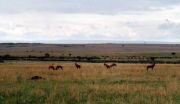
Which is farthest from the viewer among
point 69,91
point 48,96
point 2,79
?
point 2,79

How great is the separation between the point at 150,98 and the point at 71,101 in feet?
11.9

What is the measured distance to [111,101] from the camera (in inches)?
684

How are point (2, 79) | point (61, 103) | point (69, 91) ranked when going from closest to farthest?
1. point (61, 103)
2. point (69, 91)
3. point (2, 79)

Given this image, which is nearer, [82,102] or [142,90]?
[82,102]

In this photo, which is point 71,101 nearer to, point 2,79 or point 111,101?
point 111,101

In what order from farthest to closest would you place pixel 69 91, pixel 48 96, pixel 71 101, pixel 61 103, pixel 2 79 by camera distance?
1. pixel 2 79
2. pixel 69 91
3. pixel 48 96
4. pixel 71 101
5. pixel 61 103

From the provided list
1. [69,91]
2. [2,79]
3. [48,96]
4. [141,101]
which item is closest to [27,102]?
[48,96]

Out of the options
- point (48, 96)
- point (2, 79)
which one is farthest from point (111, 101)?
point (2, 79)

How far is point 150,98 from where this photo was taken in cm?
1814

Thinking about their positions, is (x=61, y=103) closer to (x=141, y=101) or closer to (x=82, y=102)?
(x=82, y=102)

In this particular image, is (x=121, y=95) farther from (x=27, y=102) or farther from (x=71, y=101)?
(x=27, y=102)

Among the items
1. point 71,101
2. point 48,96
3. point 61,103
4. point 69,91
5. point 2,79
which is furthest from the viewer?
point 2,79

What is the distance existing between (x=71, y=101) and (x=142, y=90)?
16.1ft

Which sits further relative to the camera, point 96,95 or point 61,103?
point 96,95
